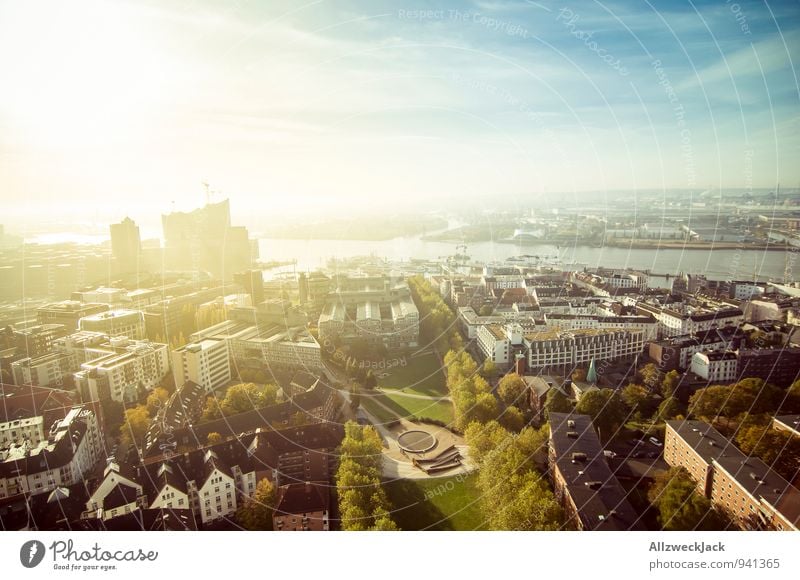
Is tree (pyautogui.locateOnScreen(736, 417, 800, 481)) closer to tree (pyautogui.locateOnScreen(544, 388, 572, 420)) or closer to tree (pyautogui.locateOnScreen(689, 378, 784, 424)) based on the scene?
tree (pyautogui.locateOnScreen(689, 378, 784, 424))

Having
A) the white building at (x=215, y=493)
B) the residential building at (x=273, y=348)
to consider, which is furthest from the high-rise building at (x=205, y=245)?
the white building at (x=215, y=493)

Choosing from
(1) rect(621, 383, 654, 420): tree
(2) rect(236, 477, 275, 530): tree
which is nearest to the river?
(1) rect(621, 383, 654, 420): tree

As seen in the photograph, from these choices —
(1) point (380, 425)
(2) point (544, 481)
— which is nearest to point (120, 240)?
(1) point (380, 425)

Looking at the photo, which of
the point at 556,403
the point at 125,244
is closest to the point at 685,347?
the point at 556,403

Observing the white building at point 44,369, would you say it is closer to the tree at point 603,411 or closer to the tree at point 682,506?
the tree at point 603,411

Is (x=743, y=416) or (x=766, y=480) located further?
(x=743, y=416)

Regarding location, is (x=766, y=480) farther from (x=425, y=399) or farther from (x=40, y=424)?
(x=40, y=424)

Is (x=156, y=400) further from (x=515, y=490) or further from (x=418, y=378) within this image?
(x=515, y=490)
